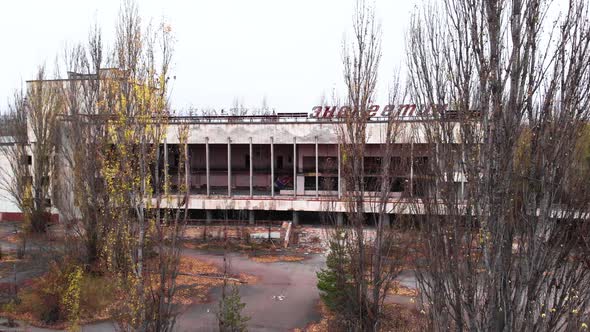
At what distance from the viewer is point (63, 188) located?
21.7m

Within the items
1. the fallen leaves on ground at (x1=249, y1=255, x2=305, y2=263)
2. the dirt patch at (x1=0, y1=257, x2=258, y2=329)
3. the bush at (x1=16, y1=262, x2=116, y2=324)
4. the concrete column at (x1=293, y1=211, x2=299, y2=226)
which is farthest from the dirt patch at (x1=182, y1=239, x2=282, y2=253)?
the bush at (x1=16, y1=262, x2=116, y2=324)

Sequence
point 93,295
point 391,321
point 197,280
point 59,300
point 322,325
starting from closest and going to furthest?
point 391,321 < point 322,325 < point 59,300 < point 93,295 < point 197,280

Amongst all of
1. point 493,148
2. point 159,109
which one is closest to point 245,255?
point 159,109

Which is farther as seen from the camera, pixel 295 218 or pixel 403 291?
pixel 295 218

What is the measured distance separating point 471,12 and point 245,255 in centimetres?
1969

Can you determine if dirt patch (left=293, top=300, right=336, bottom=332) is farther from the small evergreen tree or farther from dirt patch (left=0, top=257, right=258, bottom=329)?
dirt patch (left=0, top=257, right=258, bottom=329)

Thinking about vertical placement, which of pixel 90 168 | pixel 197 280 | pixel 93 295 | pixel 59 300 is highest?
pixel 90 168

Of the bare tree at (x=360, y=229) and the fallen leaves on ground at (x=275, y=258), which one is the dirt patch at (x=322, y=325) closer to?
the bare tree at (x=360, y=229)

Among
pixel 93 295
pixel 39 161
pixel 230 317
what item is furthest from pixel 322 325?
pixel 39 161

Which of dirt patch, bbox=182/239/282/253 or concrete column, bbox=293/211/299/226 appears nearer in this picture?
dirt patch, bbox=182/239/282/253

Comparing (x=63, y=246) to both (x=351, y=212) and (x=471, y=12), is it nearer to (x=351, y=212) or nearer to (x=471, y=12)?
(x=351, y=212)

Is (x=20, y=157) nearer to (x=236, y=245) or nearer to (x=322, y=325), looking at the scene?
(x=236, y=245)

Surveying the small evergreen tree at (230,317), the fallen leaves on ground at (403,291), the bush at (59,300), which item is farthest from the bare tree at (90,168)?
the fallen leaves on ground at (403,291)

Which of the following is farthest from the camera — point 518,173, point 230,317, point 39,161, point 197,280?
point 39,161
